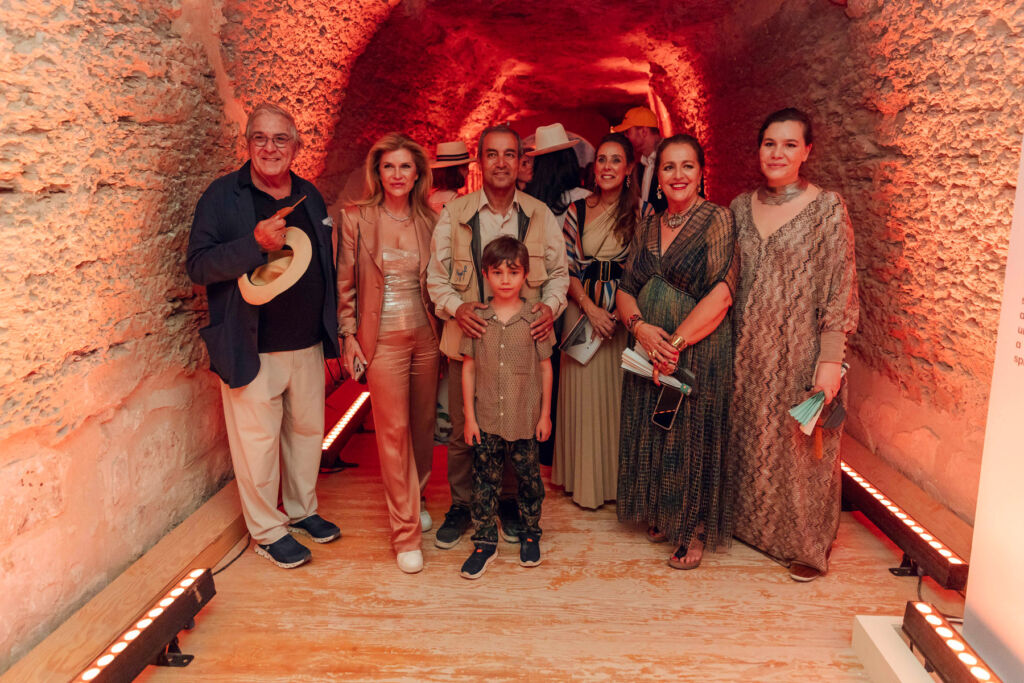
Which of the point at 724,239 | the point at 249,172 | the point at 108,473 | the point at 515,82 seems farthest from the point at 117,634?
the point at 515,82

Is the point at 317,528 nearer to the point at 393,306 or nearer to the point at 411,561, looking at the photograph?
the point at 411,561

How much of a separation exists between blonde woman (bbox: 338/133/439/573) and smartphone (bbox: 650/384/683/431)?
3.27 ft

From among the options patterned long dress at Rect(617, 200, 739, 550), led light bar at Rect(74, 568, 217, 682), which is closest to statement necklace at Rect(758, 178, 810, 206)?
patterned long dress at Rect(617, 200, 739, 550)

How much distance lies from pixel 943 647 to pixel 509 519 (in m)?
1.70

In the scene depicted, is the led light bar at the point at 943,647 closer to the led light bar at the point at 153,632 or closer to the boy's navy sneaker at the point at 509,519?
the boy's navy sneaker at the point at 509,519

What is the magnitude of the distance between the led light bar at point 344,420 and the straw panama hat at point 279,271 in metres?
1.26

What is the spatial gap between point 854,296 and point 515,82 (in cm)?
648

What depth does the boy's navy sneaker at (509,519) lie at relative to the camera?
9.84 ft

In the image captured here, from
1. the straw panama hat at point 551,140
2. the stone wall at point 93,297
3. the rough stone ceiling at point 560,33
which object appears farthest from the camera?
the rough stone ceiling at point 560,33

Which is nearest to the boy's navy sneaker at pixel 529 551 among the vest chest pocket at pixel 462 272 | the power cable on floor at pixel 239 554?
the vest chest pocket at pixel 462 272

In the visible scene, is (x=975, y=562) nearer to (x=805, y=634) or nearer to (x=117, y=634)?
(x=805, y=634)

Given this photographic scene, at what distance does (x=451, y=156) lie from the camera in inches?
142

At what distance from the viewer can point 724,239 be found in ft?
8.57

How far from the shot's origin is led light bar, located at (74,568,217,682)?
1963 millimetres
